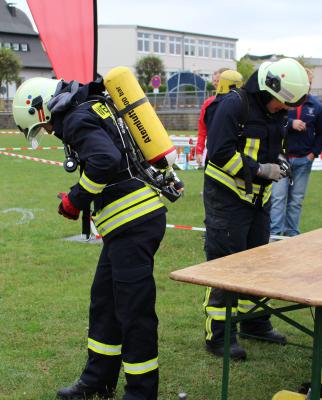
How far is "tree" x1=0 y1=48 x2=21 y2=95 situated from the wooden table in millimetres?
49244

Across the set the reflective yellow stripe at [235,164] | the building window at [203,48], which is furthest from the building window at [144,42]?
the reflective yellow stripe at [235,164]

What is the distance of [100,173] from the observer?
329cm

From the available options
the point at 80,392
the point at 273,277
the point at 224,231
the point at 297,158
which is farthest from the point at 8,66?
the point at 273,277

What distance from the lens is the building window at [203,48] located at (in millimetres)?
84625

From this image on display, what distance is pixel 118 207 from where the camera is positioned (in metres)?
3.51

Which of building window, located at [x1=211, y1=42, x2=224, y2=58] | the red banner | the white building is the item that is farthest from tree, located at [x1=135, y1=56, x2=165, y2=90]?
the red banner

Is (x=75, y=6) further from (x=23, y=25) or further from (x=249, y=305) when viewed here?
(x=23, y=25)

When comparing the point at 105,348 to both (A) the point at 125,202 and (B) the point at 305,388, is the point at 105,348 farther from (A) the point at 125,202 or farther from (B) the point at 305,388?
(B) the point at 305,388

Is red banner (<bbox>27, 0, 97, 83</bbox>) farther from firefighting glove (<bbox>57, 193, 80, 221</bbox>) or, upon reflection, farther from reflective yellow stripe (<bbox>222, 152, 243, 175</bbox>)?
firefighting glove (<bbox>57, 193, 80, 221</bbox>)

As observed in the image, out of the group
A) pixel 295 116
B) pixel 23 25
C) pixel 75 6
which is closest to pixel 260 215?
pixel 75 6

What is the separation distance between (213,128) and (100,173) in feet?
4.33

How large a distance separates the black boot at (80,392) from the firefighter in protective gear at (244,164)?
→ 3.33 feet

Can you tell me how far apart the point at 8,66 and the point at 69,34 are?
159 ft

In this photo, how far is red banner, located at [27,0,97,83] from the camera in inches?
169
